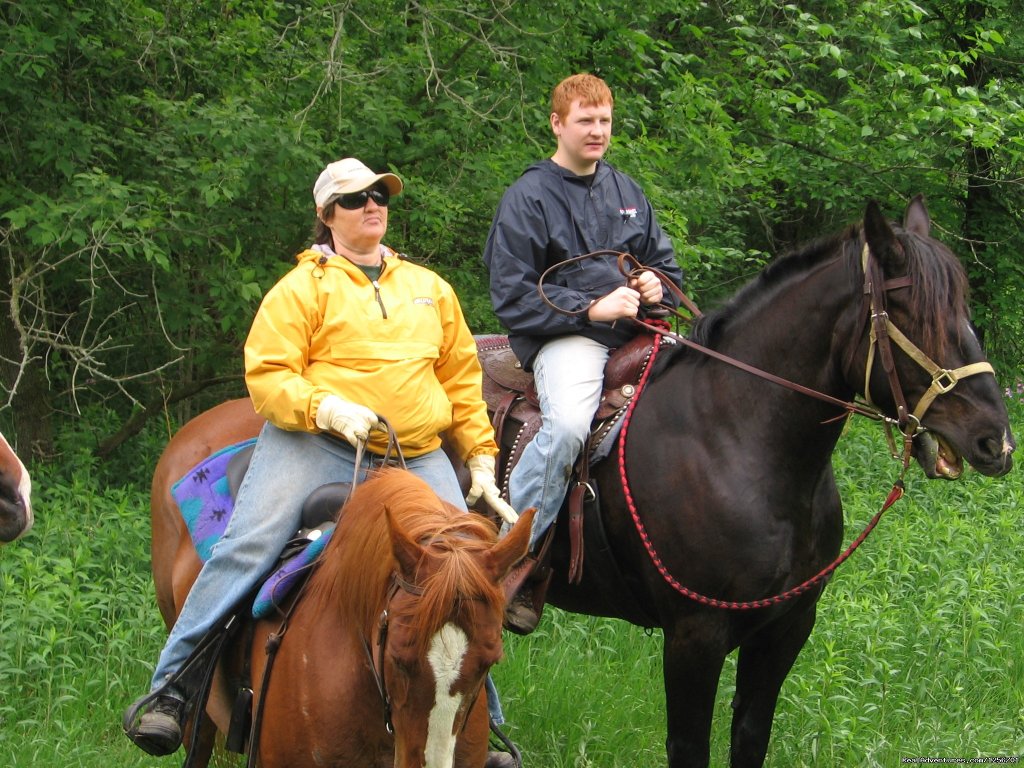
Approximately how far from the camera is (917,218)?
402 cm

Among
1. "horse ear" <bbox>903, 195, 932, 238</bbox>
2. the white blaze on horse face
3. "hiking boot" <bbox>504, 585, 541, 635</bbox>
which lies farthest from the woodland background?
the white blaze on horse face

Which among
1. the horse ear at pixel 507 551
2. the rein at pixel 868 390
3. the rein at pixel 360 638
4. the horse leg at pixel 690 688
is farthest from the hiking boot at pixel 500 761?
the horse ear at pixel 507 551

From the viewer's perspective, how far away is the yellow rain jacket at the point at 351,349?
3.39 m

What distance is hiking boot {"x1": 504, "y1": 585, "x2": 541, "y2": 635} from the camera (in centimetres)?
424

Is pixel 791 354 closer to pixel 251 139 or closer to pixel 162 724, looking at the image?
pixel 162 724

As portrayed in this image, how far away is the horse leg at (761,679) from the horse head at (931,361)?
0.90 m

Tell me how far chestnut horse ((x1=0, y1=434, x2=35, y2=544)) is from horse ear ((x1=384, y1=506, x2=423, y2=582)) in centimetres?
103

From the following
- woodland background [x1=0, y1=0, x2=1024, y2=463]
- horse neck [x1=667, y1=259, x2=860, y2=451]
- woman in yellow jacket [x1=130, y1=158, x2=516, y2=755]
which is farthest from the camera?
woodland background [x1=0, y1=0, x2=1024, y2=463]

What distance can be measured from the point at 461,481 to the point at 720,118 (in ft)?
16.7

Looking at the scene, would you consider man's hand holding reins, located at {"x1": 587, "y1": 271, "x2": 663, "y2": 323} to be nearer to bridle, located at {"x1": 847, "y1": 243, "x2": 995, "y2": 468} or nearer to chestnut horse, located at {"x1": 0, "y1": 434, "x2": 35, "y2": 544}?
bridle, located at {"x1": 847, "y1": 243, "x2": 995, "y2": 468}

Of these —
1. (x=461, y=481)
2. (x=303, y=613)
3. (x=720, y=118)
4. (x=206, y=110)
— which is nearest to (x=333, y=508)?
(x=303, y=613)

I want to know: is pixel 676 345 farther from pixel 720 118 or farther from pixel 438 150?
pixel 720 118

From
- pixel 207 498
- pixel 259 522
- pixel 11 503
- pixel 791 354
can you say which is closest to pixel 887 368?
pixel 791 354

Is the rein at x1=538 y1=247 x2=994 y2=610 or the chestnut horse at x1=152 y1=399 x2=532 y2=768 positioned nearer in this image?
the chestnut horse at x1=152 y1=399 x2=532 y2=768
